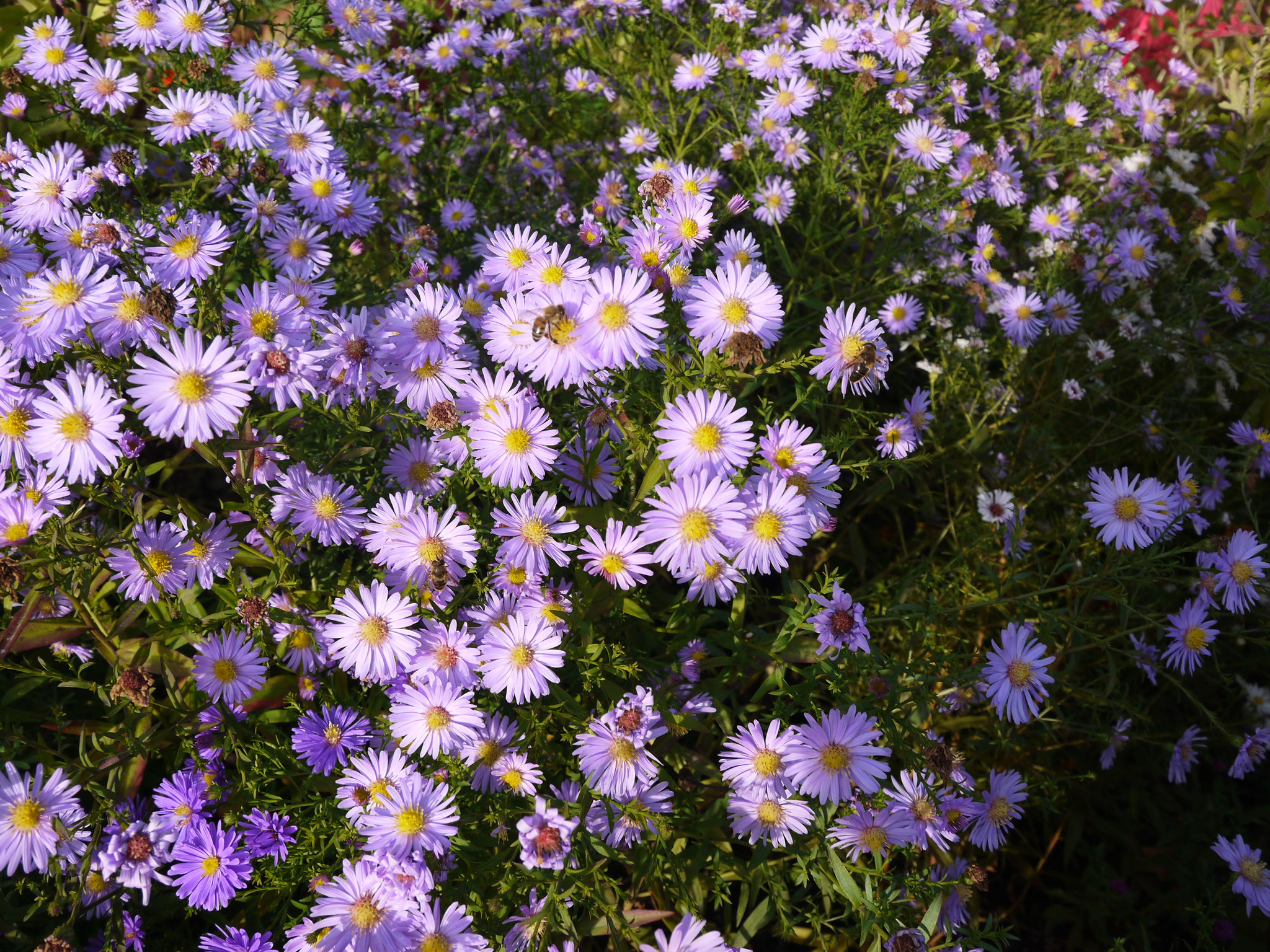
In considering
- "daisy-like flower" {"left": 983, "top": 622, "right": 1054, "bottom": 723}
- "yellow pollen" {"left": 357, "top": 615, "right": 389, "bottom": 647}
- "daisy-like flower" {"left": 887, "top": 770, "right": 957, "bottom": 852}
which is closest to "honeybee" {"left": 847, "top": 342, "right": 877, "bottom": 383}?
"daisy-like flower" {"left": 983, "top": 622, "right": 1054, "bottom": 723}

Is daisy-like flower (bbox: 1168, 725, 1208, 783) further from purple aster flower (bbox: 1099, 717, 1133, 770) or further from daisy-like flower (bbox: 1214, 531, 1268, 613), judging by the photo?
daisy-like flower (bbox: 1214, 531, 1268, 613)

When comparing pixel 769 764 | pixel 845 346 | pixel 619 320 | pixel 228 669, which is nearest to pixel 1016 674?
pixel 769 764

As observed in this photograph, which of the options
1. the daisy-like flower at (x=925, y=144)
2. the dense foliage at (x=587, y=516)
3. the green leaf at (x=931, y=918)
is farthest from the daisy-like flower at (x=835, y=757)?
the daisy-like flower at (x=925, y=144)

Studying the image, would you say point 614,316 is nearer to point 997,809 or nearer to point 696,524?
point 696,524

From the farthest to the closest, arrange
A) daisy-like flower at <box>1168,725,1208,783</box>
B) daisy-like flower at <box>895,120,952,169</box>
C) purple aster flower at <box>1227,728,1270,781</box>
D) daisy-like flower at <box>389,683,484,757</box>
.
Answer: daisy-like flower at <box>895,120,952,169</box> → daisy-like flower at <box>1168,725,1208,783</box> → purple aster flower at <box>1227,728,1270,781</box> → daisy-like flower at <box>389,683,484,757</box>

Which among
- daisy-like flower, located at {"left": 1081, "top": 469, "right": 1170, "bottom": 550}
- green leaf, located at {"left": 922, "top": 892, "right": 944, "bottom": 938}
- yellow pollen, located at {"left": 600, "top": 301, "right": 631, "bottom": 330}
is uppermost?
yellow pollen, located at {"left": 600, "top": 301, "right": 631, "bottom": 330}

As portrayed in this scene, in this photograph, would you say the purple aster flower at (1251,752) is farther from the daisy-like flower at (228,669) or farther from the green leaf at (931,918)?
the daisy-like flower at (228,669)

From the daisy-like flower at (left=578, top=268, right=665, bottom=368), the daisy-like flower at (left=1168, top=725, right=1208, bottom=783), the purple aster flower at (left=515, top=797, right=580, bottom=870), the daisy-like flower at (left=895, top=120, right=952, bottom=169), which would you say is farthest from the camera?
the daisy-like flower at (left=895, top=120, right=952, bottom=169)
